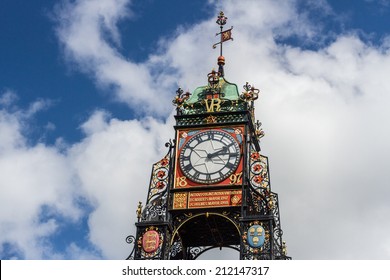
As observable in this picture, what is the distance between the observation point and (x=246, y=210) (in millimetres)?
24406

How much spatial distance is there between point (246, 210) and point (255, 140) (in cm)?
353

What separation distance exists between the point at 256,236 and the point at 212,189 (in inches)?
86.6

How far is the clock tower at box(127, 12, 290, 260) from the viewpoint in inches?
950

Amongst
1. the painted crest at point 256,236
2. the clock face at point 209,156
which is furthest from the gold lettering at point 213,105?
the painted crest at point 256,236

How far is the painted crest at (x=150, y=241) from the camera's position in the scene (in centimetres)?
2416

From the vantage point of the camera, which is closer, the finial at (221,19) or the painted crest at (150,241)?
the painted crest at (150,241)

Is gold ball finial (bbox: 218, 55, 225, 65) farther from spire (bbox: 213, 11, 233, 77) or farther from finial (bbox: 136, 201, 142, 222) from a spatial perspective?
finial (bbox: 136, 201, 142, 222)

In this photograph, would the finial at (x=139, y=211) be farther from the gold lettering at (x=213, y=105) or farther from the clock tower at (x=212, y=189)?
the gold lettering at (x=213, y=105)

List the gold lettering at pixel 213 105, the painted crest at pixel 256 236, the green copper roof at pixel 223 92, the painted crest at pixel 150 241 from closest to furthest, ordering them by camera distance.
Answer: the painted crest at pixel 256 236 < the painted crest at pixel 150 241 < the gold lettering at pixel 213 105 < the green copper roof at pixel 223 92

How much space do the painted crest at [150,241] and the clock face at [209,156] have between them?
7.13 ft

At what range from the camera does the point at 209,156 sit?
1018 inches
